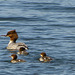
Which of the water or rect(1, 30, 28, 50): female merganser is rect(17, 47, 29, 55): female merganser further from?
rect(1, 30, 28, 50): female merganser

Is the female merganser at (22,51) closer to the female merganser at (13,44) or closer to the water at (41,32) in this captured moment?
the water at (41,32)

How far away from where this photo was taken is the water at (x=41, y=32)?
13148mm

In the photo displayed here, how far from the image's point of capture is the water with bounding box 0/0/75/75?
13.1 meters

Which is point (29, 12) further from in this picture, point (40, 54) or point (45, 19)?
point (40, 54)

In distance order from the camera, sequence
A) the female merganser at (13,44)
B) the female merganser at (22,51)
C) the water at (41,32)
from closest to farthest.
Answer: the water at (41,32) < the female merganser at (22,51) < the female merganser at (13,44)

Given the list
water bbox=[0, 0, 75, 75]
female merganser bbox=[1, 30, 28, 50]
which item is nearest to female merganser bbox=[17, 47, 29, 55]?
water bbox=[0, 0, 75, 75]

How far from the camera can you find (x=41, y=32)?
741 inches

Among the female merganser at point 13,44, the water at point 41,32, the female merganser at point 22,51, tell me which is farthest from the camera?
the female merganser at point 13,44

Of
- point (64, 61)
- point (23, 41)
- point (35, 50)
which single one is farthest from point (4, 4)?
point (64, 61)

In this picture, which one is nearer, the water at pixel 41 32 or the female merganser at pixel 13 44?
the water at pixel 41 32

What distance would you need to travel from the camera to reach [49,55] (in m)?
14.7

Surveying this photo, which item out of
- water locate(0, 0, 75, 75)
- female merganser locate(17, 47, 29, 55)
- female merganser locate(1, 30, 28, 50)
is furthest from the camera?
female merganser locate(1, 30, 28, 50)

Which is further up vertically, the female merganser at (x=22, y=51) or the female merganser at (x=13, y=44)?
the female merganser at (x=13, y=44)

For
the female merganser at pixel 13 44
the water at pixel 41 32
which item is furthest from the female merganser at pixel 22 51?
the female merganser at pixel 13 44
